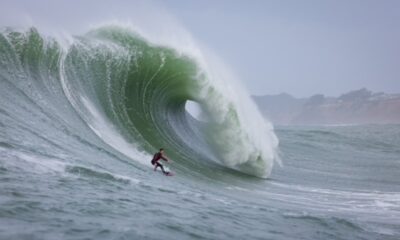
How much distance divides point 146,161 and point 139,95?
167 inches

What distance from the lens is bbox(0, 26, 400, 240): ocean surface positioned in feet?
21.3

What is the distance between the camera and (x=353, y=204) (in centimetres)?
1208

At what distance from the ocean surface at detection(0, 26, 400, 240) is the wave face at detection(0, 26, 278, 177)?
0.14 feet

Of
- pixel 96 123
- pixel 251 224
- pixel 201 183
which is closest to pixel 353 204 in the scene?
pixel 201 183

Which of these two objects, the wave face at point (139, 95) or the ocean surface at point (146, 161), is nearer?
the ocean surface at point (146, 161)

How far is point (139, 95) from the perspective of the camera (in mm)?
16812

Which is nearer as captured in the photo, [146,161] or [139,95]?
[146,161]

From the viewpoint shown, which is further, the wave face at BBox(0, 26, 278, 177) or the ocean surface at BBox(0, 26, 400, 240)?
the wave face at BBox(0, 26, 278, 177)

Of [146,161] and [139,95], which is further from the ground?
[139,95]

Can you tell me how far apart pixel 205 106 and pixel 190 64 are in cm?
155

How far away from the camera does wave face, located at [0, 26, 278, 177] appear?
13.7 m

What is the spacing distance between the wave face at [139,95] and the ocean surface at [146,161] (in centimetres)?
4

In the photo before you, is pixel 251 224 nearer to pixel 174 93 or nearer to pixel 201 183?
pixel 201 183

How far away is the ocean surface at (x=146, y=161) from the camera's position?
21.3 ft
